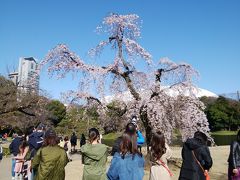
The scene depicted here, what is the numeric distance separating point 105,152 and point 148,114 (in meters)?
7.35

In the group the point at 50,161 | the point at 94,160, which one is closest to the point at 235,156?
the point at 94,160

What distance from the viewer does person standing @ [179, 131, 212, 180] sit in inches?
191

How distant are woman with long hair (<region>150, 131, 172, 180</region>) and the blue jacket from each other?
350mm

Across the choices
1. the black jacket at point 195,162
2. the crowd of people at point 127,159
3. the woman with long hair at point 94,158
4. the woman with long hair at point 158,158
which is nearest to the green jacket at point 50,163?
the crowd of people at point 127,159

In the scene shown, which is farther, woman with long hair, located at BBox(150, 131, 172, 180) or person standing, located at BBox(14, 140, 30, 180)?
person standing, located at BBox(14, 140, 30, 180)

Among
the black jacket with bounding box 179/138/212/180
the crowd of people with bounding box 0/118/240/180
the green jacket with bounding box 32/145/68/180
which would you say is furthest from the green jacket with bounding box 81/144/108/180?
the black jacket with bounding box 179/138/212/180

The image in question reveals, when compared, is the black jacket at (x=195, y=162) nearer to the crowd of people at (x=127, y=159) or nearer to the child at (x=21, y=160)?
the crowd of people at (x=127, y=159)

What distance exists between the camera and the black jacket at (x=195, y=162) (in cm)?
484

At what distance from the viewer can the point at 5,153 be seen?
19.2 meters

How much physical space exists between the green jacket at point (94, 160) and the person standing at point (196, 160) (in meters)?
1.34

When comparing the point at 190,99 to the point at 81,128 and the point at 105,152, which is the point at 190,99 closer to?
the point at 105,152

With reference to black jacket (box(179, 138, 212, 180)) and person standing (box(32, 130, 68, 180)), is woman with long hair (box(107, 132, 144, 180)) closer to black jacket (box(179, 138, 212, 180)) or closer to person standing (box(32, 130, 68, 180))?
person standing (box(32, 130, 68, 180))

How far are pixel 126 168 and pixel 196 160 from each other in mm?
1607

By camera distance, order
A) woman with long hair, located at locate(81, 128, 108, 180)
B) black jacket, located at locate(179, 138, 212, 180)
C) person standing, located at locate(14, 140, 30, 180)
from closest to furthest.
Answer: woman with long hair, located at locate(81, 128, 108, 180)
black jacket, located at locate(179, 138, 212, 180)
person standing, located at locate(14, 140, 30, 180)
